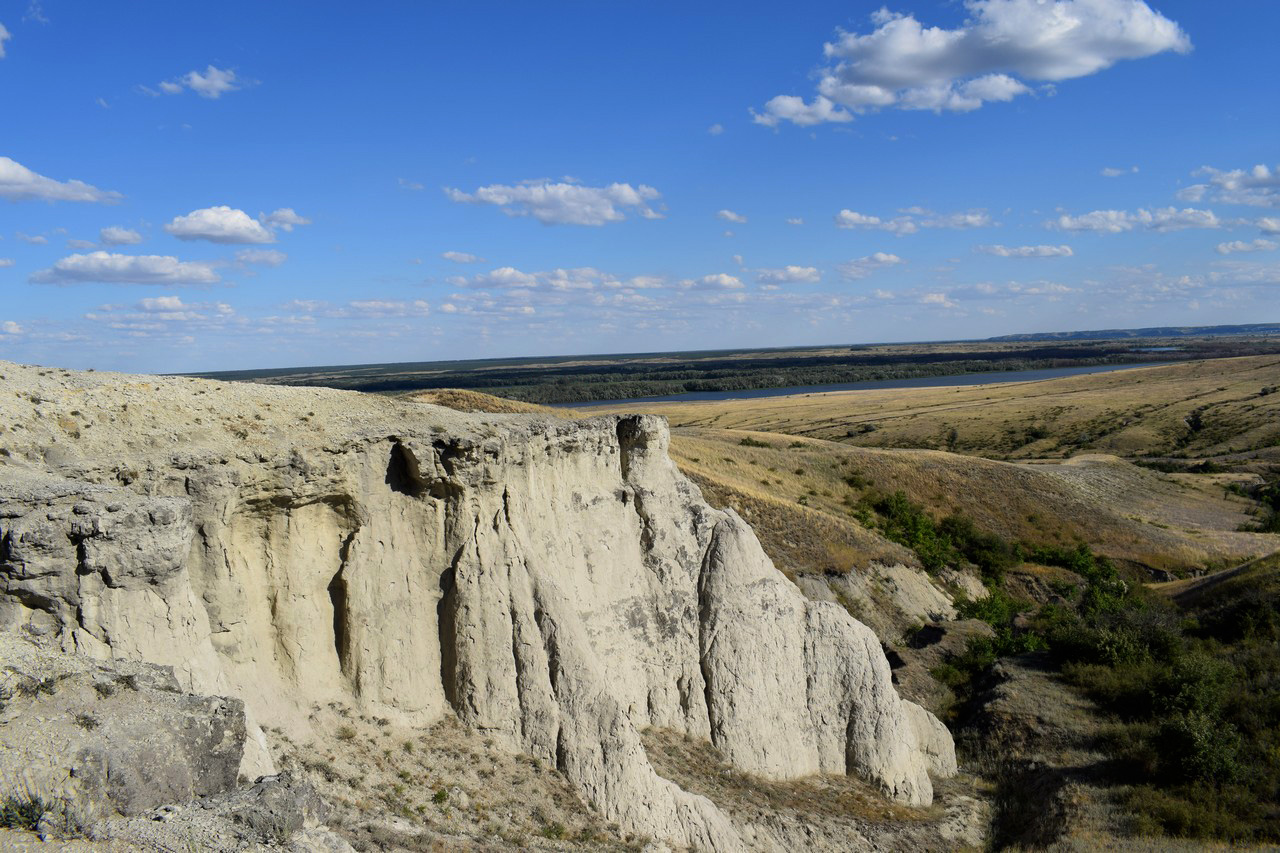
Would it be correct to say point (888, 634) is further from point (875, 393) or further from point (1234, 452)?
point (875, 393)

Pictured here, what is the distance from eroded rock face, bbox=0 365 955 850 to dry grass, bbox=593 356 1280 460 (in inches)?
2720

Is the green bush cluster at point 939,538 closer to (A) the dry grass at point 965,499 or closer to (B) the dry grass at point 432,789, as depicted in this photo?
(A) the dry grass at point 965,499

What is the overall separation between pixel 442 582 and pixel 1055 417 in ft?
322

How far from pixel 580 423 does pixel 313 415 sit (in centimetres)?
561

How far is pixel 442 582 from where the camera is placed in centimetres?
1434

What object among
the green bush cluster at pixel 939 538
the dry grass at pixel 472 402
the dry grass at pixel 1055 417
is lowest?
the green bush cluster at pixel 939 538

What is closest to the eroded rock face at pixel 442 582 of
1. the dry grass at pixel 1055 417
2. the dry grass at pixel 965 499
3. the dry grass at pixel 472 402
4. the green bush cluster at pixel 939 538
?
the dry grass at pixel 965 499

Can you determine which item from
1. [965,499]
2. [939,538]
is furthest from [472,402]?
[965,499]

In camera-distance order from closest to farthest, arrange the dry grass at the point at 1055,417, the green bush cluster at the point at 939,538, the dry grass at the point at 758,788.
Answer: the dry grass at the point at 758,788
the green bush cluster at the point at 939,538
the dry grass at the point at 1055,417

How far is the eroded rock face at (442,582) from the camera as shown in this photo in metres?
9.62

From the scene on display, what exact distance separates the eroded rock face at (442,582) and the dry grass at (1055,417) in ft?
227

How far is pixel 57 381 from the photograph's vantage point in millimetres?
12727

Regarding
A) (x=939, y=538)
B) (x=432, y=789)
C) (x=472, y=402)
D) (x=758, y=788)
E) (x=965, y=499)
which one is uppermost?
(x=472, y=402)

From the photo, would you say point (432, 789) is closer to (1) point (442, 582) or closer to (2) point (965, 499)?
(1) point (442, 582)
